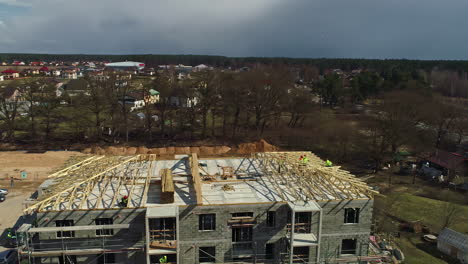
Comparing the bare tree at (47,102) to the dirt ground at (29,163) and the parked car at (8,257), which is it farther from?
the parked car at (8,257)

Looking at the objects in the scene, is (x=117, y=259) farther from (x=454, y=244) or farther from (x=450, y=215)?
(x=450, y=215)

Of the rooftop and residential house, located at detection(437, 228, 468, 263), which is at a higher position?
the rooftop

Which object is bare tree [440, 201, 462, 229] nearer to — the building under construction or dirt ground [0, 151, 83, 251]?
the building under construction

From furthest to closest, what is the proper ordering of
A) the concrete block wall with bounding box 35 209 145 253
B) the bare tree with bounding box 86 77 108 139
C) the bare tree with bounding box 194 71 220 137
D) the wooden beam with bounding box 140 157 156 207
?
the bare tree with bounding box 194 71 220 137 → the bare tree with bounding box 86 77 108 139 → the wooden beam with bounding box 140 157 156 207 → the concrete block wall with bounding box 35 209 145 253

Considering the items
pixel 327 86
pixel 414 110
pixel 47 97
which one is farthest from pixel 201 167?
pixel 327 86

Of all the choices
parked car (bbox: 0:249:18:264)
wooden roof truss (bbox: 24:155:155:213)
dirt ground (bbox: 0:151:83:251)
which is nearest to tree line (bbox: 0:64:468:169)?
dirt ground (bbox: 0:151:83:251)

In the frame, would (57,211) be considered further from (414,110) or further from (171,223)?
(414,110)

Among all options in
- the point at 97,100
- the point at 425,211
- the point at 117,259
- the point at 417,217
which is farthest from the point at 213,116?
the point at 117,259
